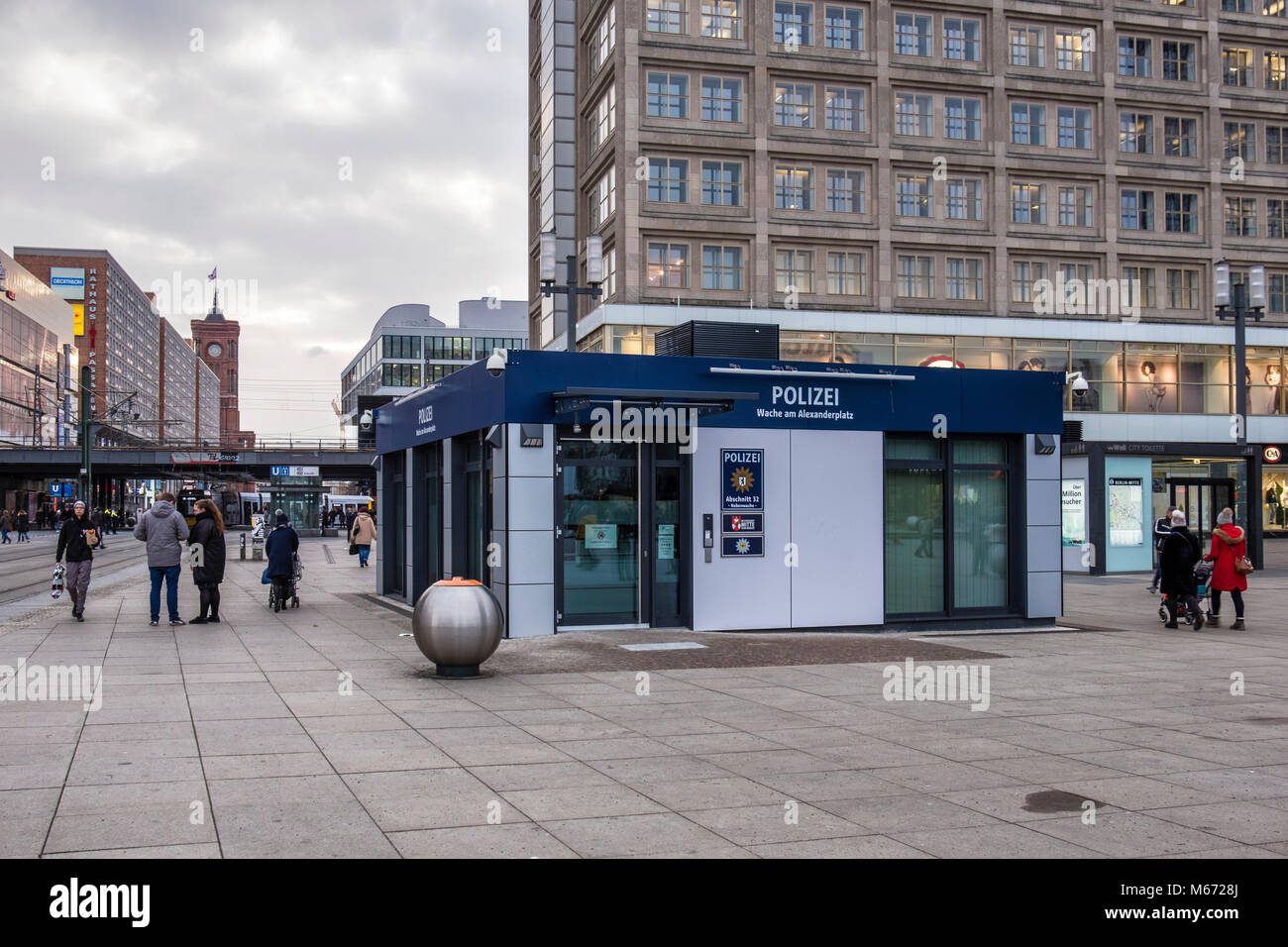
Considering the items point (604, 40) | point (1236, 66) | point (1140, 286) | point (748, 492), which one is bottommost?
point (748, 492)

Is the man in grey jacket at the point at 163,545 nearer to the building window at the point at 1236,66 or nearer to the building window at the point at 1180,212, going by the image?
the building window at the point at 1180,212

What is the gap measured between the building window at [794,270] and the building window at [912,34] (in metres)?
9.47

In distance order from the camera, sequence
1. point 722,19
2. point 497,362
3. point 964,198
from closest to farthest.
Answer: point 497,362 < point 722,19 < point 964,198

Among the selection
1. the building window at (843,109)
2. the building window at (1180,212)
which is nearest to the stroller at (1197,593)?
the building window at (843,109)

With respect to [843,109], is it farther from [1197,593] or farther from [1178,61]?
[1197,593]

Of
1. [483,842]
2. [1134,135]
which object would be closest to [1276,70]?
[1134,135]

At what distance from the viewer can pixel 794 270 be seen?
46.4 m

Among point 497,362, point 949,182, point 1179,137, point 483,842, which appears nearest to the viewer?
point 483,842

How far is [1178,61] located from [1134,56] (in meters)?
2.24

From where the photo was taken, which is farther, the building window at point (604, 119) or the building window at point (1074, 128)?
the building window at point (1074, 128)

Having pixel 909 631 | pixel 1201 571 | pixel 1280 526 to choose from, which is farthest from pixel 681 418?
pixel 1280 526

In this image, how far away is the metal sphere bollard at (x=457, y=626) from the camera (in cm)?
1184

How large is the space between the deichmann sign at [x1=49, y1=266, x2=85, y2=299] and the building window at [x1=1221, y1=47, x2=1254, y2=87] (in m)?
153
